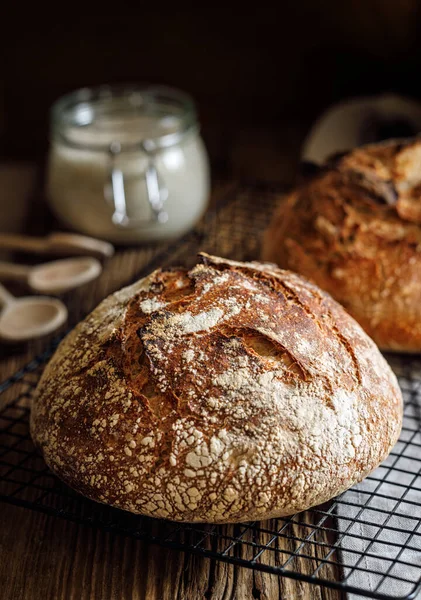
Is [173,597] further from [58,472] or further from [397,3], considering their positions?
[397,3]

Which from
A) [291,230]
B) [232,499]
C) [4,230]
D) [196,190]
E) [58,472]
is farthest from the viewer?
[4,230]

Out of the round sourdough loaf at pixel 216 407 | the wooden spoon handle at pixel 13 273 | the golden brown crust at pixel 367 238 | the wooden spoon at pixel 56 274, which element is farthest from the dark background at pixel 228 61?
the round sourdough loaf at pixel 216 407

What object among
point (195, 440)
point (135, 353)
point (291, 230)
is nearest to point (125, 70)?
point (291, 230)

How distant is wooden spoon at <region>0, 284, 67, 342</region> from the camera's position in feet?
6.24

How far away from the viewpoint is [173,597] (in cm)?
121

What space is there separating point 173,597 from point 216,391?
36cm

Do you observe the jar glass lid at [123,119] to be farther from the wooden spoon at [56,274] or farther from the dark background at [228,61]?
the dark background at [228,61]

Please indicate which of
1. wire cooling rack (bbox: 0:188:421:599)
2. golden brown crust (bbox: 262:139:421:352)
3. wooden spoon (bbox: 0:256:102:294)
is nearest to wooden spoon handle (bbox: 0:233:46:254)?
wooden spoon (bbox: 0:256:102:294)

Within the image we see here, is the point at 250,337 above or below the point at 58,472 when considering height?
above

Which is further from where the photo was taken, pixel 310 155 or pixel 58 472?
pixel 310 155

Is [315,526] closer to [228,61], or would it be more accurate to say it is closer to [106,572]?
[106,572]

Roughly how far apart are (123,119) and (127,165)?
0.90 ft

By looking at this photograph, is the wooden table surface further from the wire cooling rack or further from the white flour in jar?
the white flour in jar

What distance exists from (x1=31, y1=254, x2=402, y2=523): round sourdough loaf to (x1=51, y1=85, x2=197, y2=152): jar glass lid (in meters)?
0.92
